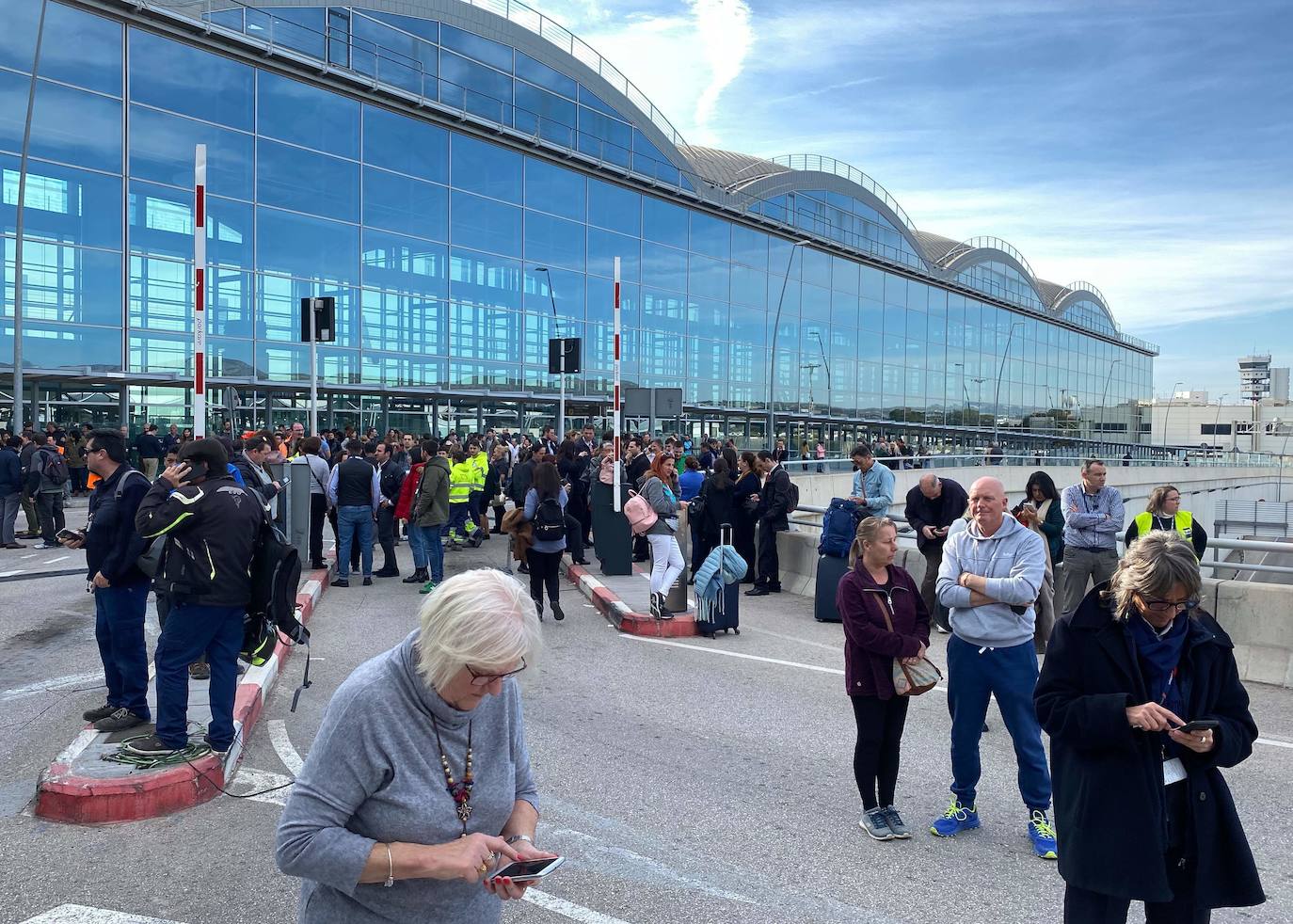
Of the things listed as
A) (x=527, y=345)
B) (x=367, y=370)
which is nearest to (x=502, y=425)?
(x=527, y=345)

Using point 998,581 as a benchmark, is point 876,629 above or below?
below

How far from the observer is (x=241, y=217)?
2588 centimetres

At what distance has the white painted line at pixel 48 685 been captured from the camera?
295 inches

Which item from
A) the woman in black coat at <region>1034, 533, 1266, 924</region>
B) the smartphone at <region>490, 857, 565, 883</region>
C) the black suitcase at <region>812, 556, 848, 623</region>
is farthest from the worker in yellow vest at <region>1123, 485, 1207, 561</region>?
the smartphone at <region>490, 857, 565, 883</region>

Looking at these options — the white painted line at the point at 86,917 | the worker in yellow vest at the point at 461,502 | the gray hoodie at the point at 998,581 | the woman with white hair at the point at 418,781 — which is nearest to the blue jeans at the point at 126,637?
the white painted line at the point at 86,917

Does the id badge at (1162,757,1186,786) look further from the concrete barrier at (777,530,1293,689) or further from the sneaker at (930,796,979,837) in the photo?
the concrete barrier at (777,530,1293,689)

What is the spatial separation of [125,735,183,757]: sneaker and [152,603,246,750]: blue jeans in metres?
0.03

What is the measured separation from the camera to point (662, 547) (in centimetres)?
1079

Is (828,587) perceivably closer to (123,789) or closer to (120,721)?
(120,721)

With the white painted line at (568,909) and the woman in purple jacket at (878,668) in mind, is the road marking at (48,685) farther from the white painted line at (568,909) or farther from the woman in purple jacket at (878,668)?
the woman in purple jacket at (878,668)

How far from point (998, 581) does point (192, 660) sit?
457 centimetres

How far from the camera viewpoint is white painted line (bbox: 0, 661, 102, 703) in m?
7.48

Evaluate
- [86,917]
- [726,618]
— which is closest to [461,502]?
[726,618]

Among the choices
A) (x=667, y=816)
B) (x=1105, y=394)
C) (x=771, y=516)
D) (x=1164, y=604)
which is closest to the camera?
(x=1164, y=604)
